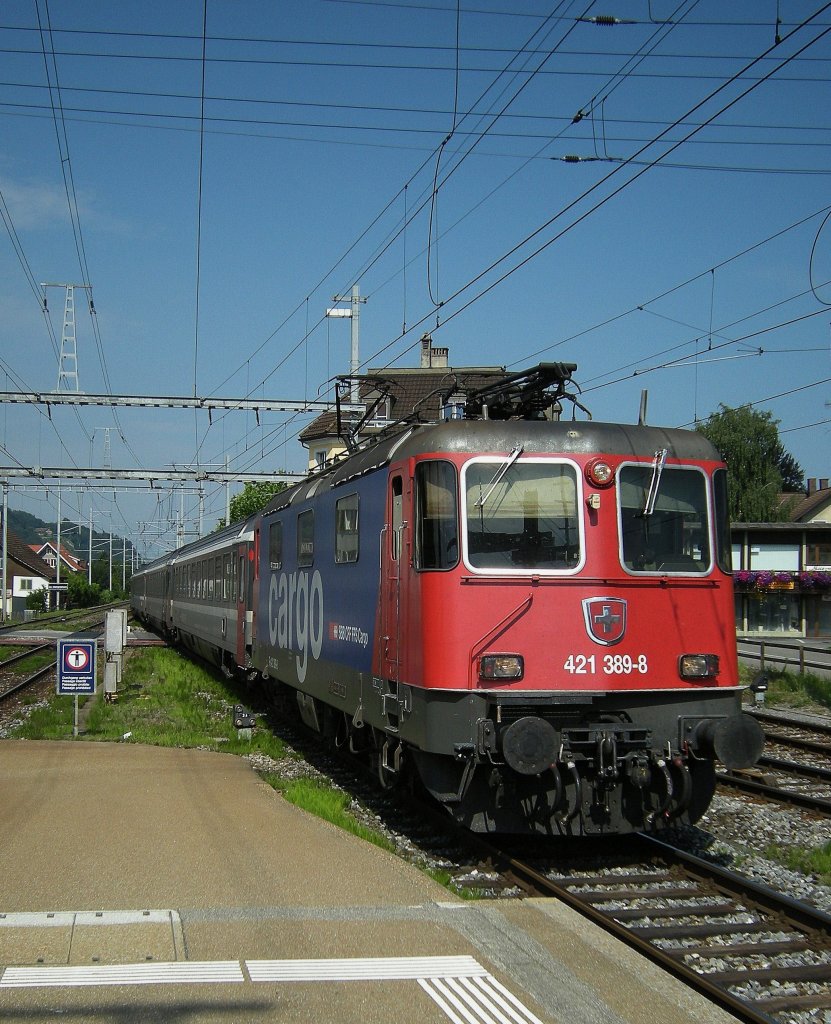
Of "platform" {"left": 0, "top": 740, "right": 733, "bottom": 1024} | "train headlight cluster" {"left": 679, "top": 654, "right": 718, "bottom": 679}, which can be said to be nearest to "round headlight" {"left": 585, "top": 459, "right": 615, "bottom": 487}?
"train headlight cluster" {"left": 679, "top": 654, "right": 718, "bottom": 679}

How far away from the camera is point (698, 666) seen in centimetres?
784

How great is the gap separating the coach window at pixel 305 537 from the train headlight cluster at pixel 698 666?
4.92m

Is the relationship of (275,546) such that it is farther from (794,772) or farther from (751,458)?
(751,458)

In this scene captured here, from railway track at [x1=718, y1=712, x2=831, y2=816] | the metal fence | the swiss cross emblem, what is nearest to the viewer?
the swiss cross emblem

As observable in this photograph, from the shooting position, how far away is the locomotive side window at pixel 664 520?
7871 millimetres

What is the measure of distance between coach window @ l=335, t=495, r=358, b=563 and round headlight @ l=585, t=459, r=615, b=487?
2.52 metres

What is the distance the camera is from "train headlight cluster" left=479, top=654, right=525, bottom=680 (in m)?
7.38

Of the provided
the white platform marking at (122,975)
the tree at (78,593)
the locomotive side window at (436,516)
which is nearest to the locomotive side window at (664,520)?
the locomotive side window at (436,516)

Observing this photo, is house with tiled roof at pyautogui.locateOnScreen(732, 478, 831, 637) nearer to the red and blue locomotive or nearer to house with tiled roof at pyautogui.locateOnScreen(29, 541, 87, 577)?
the red and blue locomotive

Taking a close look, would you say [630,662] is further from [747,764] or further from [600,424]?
[600,424]

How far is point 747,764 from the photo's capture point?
742 cm

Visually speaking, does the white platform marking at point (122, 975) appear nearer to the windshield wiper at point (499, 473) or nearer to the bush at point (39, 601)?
the windshield wiper at point (499, 473)

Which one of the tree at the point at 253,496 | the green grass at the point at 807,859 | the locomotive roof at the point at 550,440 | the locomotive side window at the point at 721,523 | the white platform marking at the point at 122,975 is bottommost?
the green grass at the point at 807,859

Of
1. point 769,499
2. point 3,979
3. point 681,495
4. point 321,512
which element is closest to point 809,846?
point 681,495
